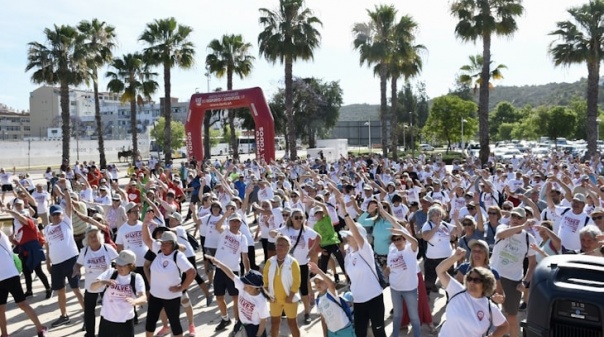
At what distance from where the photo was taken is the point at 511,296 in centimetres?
601

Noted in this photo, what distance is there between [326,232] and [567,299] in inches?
197

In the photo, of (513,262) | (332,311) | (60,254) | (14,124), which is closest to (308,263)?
(332,311)

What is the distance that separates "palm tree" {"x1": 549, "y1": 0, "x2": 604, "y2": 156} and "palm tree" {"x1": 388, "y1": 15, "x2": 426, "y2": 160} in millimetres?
7516

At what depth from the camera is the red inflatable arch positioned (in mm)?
27359

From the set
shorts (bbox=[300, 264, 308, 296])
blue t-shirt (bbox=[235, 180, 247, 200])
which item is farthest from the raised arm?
blue t-shirt (bbox=[235, 180, 247, 200])

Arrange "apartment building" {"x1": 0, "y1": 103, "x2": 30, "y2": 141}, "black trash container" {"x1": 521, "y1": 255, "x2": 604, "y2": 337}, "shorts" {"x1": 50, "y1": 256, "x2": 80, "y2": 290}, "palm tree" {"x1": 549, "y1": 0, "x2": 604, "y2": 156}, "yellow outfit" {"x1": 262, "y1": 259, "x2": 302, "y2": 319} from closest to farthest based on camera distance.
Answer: "black trash container" {"x1": 521, "y1": 255, "x2": 604, "y2": 337}, "yellow outfit" {"x1": 262, "y1": 259, "x2": 302, "y2": 319}, "shorts" {"x1": 50, "y1": 256, "x2": 80, "y2": 290}, "palm tree" {"x1": 549, "y1": 0, "x2": 604, "y2": 156}, "apartment building" {"x1": 0, "y1": 103, "x2": 30, "y2": 141}

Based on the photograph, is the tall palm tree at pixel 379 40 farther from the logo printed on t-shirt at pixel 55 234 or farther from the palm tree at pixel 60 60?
the logo printed on t-shirt at pixel 55 234

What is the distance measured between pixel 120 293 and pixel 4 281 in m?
2.12

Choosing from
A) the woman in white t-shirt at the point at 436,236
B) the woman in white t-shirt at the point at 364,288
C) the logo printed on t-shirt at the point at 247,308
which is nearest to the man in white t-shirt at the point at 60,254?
the logo printed on t-shirt at the point at 247,308

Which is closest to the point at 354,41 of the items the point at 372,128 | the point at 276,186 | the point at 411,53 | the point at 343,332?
the point at 411,53

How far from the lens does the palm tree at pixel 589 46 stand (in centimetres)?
2659

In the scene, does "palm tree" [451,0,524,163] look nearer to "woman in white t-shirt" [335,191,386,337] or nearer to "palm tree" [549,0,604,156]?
"palm tree" [549,0,604,156]

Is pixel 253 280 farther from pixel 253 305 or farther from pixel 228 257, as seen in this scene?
pixel 228 257

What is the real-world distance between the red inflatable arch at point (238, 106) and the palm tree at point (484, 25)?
11.0m
